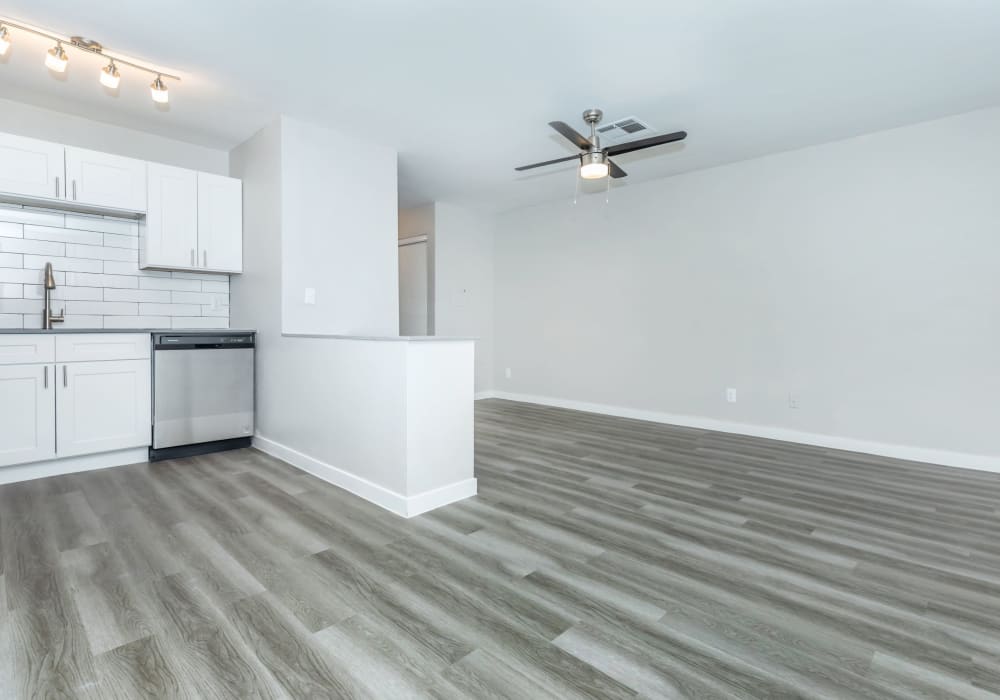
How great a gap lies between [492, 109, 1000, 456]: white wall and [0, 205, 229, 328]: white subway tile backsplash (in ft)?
13.0

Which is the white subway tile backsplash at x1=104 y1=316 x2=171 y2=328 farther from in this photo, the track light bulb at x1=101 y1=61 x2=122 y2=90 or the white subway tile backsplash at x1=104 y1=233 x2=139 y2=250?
the track light bulb at x1=101 y1=61 x2=122 y2=90

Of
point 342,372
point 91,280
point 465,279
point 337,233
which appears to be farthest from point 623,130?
point 91,280

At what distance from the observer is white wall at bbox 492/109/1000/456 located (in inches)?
143

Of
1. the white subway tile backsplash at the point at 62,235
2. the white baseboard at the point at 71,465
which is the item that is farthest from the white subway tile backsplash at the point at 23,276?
the white baseboard at the point at 71,465

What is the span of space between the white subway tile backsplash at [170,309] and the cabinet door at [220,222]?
1.67 ft

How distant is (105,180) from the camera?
348 centimetres

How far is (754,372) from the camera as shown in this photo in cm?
462

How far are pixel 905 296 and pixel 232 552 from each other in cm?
488

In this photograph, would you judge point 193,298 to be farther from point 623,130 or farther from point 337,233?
point 623,130

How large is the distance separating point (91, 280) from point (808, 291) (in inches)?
231

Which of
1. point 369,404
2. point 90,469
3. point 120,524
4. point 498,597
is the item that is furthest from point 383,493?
point 90,469

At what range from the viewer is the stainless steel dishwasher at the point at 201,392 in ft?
11.5

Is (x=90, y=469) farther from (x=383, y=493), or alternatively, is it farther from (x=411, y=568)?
(x=411, y=568)

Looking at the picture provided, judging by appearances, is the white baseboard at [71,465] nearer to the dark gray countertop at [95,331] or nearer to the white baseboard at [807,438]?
the dark gray countertop at [95,331]
